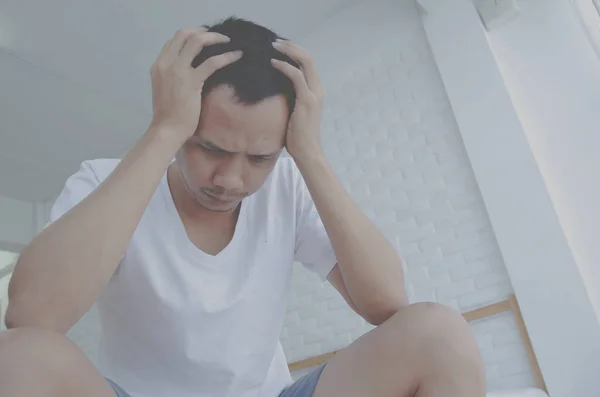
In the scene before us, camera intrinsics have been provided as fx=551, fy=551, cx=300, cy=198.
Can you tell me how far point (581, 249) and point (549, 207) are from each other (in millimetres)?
153

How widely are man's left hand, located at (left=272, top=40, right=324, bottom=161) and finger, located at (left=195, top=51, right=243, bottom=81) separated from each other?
8cm

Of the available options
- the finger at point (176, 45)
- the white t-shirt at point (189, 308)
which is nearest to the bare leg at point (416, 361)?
the white t-shirt at point (189, 308)

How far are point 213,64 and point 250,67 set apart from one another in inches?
2.0

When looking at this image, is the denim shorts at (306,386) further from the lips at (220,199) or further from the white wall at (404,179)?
the white wall at (404,179)

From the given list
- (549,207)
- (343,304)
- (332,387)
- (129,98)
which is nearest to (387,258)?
(332,387)

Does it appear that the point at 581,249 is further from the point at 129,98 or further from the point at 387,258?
the point at 129,98

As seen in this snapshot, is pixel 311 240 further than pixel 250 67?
Yes

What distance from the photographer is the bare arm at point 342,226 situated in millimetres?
769

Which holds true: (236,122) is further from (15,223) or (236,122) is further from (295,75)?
(15,223)

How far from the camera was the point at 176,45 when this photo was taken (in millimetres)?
820

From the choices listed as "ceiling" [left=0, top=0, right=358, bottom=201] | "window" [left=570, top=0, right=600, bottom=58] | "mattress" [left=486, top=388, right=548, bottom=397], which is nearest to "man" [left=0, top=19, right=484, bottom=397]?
"mattress" [left=486, top=388, right=548, bottom=397]

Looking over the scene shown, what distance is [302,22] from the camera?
249 cm

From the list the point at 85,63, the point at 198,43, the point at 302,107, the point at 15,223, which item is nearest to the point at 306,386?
the point at 302,107

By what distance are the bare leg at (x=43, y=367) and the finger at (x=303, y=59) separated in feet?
1.67
